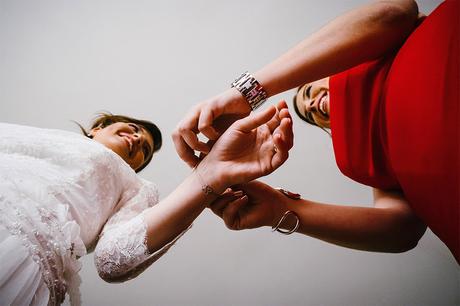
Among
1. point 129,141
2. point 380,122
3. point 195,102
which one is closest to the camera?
point 380,122


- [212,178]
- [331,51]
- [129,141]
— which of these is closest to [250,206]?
[212,178]

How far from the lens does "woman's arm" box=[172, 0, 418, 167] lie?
46 cm

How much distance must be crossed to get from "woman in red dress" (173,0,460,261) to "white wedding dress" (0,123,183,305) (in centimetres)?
24

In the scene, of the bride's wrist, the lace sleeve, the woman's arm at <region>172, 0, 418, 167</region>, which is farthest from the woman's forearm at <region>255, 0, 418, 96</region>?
the lace sleeve

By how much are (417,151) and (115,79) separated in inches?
52.0

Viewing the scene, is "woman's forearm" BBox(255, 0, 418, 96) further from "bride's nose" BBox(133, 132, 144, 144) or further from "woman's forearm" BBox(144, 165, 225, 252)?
"bride's nose" BBox(133, 132, 144, 144)

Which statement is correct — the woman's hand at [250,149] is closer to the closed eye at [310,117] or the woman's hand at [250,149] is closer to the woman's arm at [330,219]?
the woman's arm at [330,219]

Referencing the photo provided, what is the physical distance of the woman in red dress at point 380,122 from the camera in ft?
1.34

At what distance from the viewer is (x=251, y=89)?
514 millimetres

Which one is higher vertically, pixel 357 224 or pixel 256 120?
pixel 256 120

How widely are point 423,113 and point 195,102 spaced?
986 mm

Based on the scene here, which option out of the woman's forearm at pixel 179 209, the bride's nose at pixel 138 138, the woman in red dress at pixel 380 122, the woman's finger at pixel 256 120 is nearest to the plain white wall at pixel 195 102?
the bride's nose at pixel 138 138

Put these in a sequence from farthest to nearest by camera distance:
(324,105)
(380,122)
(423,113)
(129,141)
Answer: (324,105) → (129,141) → (380,122) → (423,113)

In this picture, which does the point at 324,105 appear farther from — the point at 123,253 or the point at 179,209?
the point at 123,253
